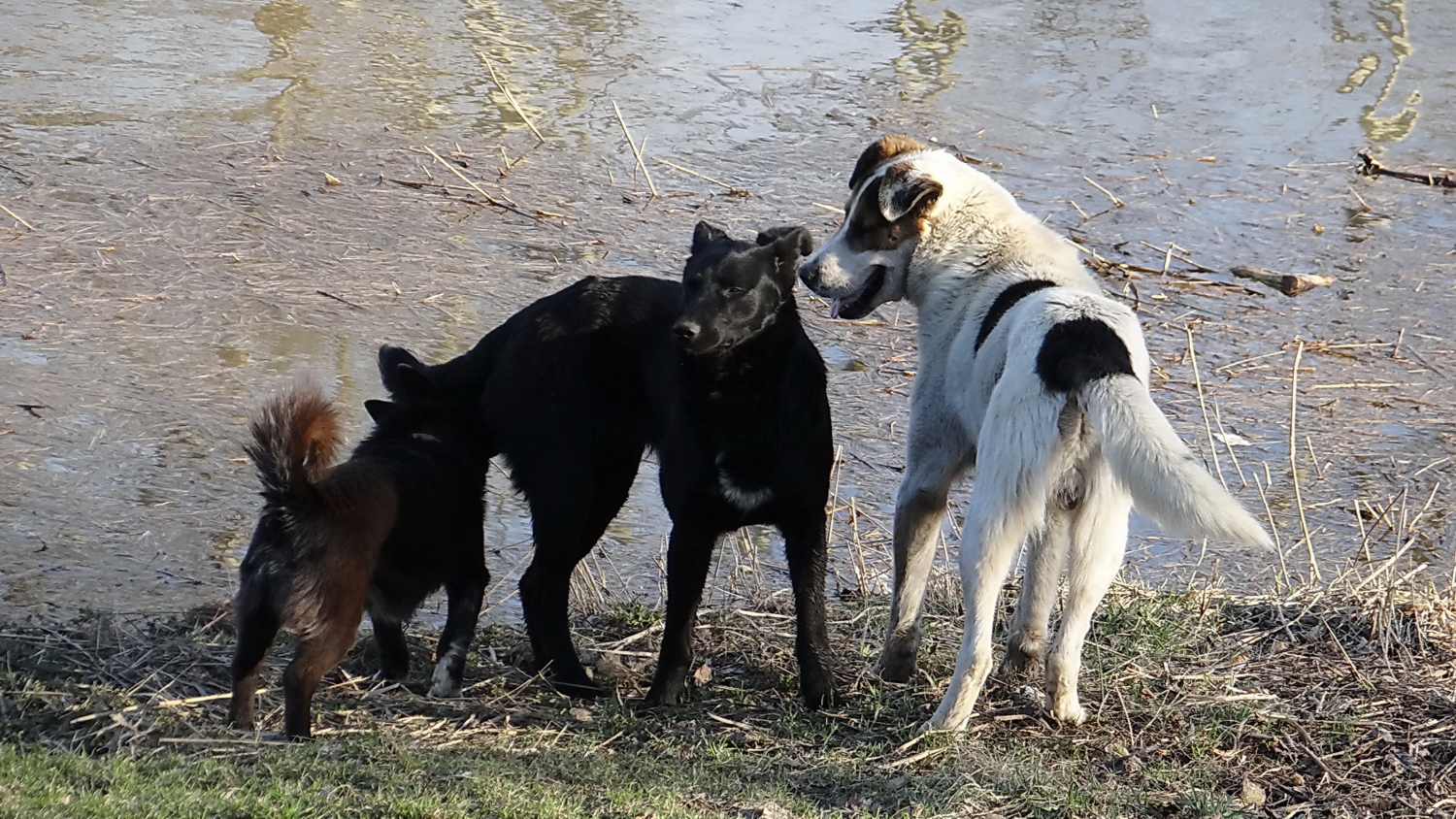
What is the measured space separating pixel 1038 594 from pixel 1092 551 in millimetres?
436

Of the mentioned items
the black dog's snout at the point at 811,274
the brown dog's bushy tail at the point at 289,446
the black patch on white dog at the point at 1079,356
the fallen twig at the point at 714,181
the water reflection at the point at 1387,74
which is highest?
the black patch on white dog at the point at 1079,356

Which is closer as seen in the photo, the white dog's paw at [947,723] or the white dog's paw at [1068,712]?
the white dog's paw at [947,723]

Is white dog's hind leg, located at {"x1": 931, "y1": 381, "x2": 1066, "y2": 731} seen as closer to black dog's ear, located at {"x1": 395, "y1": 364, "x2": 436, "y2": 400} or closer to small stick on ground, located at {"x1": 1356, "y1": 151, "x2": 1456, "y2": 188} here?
black dog's ear, located at {"x1": 395, "y1": 364, "x2": 436, "y2": 400}

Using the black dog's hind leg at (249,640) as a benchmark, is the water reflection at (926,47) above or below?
below

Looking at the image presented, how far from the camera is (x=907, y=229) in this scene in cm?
561

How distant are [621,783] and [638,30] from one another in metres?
10.7

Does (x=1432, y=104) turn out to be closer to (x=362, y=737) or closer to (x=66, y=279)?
(x=66, y=279)

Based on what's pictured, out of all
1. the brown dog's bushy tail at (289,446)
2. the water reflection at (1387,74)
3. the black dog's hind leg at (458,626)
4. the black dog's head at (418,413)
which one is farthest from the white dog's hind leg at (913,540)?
the water reflection at (1387,74)

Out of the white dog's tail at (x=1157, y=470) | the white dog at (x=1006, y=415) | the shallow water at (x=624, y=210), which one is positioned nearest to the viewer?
the white dog's tail at (x=1157, y=470)

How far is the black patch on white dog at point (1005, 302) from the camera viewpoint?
502 cm

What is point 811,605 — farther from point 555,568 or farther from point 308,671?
point 308,671

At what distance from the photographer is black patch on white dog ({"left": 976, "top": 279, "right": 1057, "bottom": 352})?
5.02m

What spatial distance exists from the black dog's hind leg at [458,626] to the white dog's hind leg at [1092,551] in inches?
73.6

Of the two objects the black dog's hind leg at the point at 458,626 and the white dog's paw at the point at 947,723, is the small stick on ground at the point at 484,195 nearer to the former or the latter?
the black dog's hind leg at the point at 458,626
